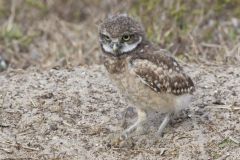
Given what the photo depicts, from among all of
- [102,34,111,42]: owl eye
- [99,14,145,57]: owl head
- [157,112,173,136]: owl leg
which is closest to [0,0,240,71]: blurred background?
[157,112,173,136]: owl leg

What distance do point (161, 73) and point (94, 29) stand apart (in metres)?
3.60

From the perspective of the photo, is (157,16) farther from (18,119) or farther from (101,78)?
(18,119)

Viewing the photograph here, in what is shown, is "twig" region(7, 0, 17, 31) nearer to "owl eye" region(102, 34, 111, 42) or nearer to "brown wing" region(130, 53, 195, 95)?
"owl eye" region(102, 34, 111, 42)

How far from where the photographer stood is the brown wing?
5062mm

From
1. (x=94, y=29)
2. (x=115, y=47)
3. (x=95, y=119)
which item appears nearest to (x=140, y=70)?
(x=115, y=47)

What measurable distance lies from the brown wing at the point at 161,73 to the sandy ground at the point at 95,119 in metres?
0.36

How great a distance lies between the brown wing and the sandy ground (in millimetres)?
357

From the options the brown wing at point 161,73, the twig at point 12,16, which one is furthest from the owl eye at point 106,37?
the twig at point 12,16

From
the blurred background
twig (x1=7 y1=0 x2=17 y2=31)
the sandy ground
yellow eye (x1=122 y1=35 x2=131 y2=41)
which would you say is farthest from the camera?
twig (x1=7 y1=0 x2=17 y2=31)

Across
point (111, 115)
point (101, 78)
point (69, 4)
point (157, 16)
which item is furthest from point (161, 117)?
point (69, 4)

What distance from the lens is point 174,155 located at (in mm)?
4980

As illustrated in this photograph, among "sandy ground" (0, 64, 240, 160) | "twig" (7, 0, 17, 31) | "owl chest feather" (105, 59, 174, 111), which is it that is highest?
"twig" (7, 0, 17, 31)

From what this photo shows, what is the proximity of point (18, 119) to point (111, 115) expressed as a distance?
75cm

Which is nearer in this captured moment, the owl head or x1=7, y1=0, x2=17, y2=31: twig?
the owl head
